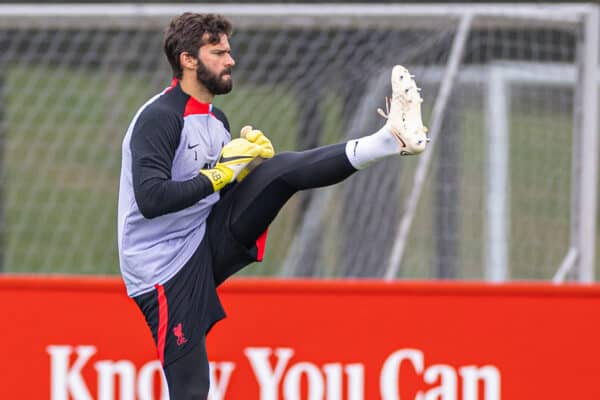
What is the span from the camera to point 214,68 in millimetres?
3812

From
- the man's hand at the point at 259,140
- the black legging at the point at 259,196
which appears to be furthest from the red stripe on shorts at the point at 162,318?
the man's hand at the point at 259,140

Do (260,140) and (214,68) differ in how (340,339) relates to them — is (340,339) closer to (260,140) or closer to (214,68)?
(260,140)

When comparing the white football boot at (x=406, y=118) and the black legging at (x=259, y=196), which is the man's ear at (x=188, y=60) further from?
the white football boot at (x=406, y=118)

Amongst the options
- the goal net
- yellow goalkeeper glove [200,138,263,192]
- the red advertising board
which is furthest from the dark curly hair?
the goal net

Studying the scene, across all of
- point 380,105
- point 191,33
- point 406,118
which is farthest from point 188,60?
point 380,105

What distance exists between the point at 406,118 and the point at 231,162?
0.57 meters

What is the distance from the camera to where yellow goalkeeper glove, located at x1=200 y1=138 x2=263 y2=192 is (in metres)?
3.77

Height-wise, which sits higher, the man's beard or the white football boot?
the man's beard

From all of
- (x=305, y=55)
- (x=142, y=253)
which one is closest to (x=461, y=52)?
(x=305, y=55)

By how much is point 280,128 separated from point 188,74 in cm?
331

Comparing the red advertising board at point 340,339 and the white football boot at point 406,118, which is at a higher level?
the white football boot at point 406,118

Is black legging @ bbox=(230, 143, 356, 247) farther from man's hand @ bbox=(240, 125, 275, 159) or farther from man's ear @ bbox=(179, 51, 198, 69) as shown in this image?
man's ear @ bbox=(179, 51, 198, 69)

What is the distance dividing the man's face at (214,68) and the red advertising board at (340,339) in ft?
3.67

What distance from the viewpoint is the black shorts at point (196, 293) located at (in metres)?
3.88
